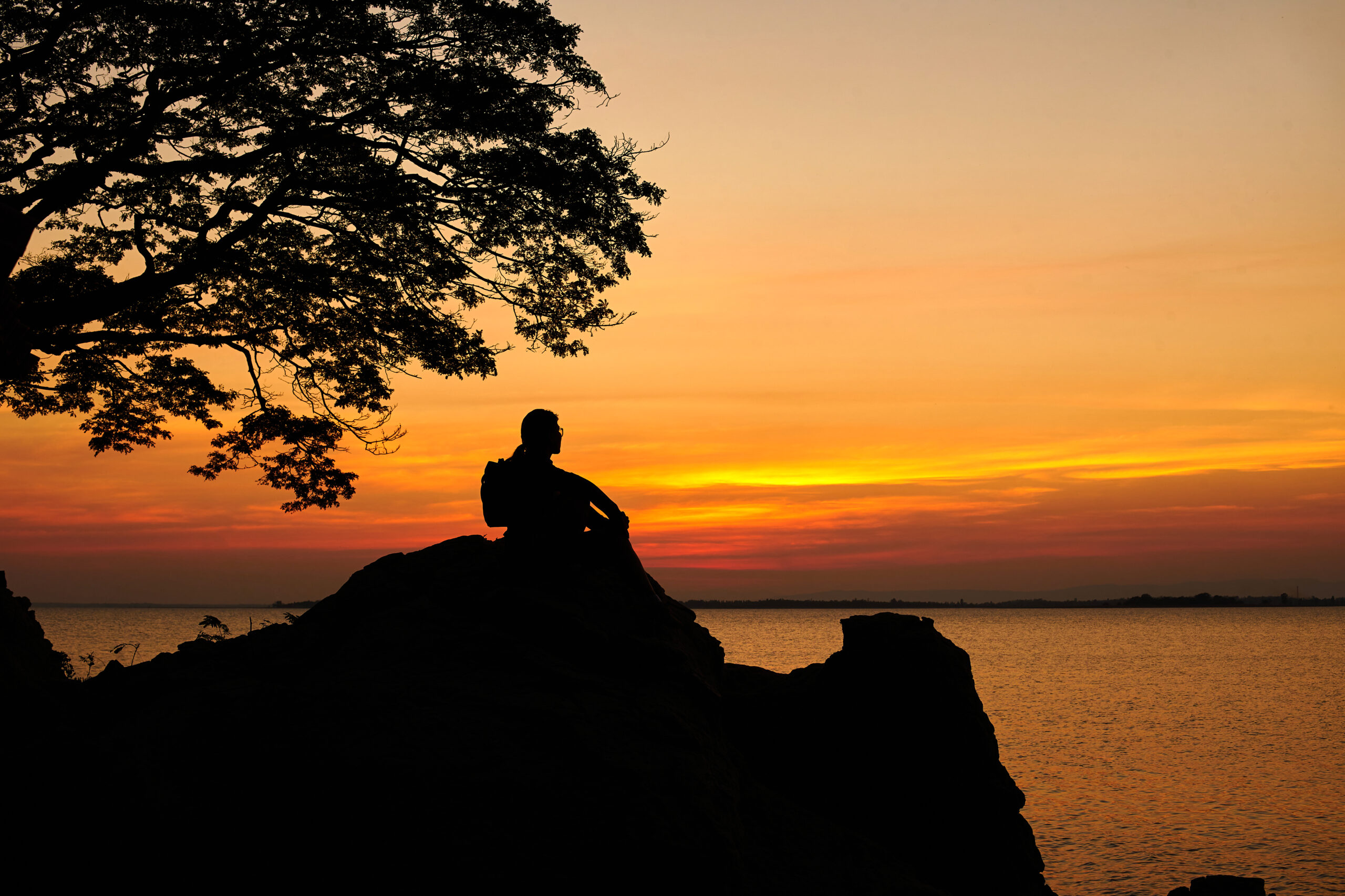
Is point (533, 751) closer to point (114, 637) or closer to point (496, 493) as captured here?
point (496, 493)

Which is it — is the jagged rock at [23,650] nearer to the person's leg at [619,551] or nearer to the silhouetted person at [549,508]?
the silhouetted person at [549,508]

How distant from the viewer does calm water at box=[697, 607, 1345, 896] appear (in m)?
24.3

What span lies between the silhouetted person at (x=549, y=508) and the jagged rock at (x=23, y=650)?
10689mm

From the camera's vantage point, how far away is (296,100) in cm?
1530

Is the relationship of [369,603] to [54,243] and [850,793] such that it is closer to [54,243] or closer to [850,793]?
[850,793]

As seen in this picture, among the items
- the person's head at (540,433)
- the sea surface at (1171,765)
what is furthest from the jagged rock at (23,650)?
the person's head at (540,433)

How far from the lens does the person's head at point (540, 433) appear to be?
859cm

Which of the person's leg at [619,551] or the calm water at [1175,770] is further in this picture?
the calm water at [1175,770]

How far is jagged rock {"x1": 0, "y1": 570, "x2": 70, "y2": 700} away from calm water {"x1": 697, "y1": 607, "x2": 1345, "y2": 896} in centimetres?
2312

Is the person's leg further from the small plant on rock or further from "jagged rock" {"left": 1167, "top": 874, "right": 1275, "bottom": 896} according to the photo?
"jagged rock" {"left": 1167, "top": 874, "right": 1275, "bottom": 896}

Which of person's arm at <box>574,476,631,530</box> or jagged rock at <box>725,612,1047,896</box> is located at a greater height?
person's arm at <box>574,476,631,530</box>

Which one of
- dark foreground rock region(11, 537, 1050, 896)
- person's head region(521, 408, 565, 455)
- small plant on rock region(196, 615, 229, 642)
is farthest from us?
small plant on rock region(196, 615, 229, 642)

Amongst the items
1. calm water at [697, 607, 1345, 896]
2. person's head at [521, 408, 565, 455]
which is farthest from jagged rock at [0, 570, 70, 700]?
calm water at [697, 607, 1345, 896]

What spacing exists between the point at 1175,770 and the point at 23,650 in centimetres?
4124
